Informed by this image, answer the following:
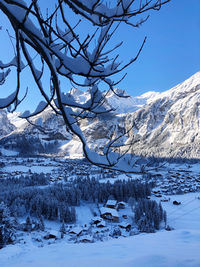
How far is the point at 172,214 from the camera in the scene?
59.2 feet

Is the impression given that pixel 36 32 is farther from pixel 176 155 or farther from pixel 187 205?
pixel 176 155

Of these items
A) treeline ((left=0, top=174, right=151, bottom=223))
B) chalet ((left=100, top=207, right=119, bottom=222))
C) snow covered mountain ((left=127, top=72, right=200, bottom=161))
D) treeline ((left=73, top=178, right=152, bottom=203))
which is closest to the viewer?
chalet ((left=100, top=207, right=119, bottom=222))

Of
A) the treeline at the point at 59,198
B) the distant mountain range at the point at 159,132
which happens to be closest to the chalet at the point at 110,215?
the treeline at the point at 59,198

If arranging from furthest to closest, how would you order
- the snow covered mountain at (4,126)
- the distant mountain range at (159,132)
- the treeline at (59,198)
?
1. the snow covered mountain at (4,126)
2. the distant mountain range at (159,132)
3. the treeline at (59,198)

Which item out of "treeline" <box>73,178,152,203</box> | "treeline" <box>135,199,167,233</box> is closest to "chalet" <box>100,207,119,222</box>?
"treeline" <box>135,199,167,233</box>

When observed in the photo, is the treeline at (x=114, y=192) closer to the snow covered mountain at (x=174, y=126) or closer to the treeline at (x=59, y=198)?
the treeline at (x=59, y=198)

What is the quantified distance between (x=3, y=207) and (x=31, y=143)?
107 meters

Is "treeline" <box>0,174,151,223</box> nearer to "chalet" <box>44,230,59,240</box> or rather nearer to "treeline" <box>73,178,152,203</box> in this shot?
"treeline" <box>73,178,152,203</box>

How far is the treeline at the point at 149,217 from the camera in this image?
570 inches

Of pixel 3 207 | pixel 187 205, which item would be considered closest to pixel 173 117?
pixel 187 205

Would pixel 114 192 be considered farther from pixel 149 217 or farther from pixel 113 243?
pixel 113 243

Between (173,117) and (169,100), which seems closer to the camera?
(173,117)

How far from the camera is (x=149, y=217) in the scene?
15.9m

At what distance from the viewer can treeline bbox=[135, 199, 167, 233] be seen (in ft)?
47.5
